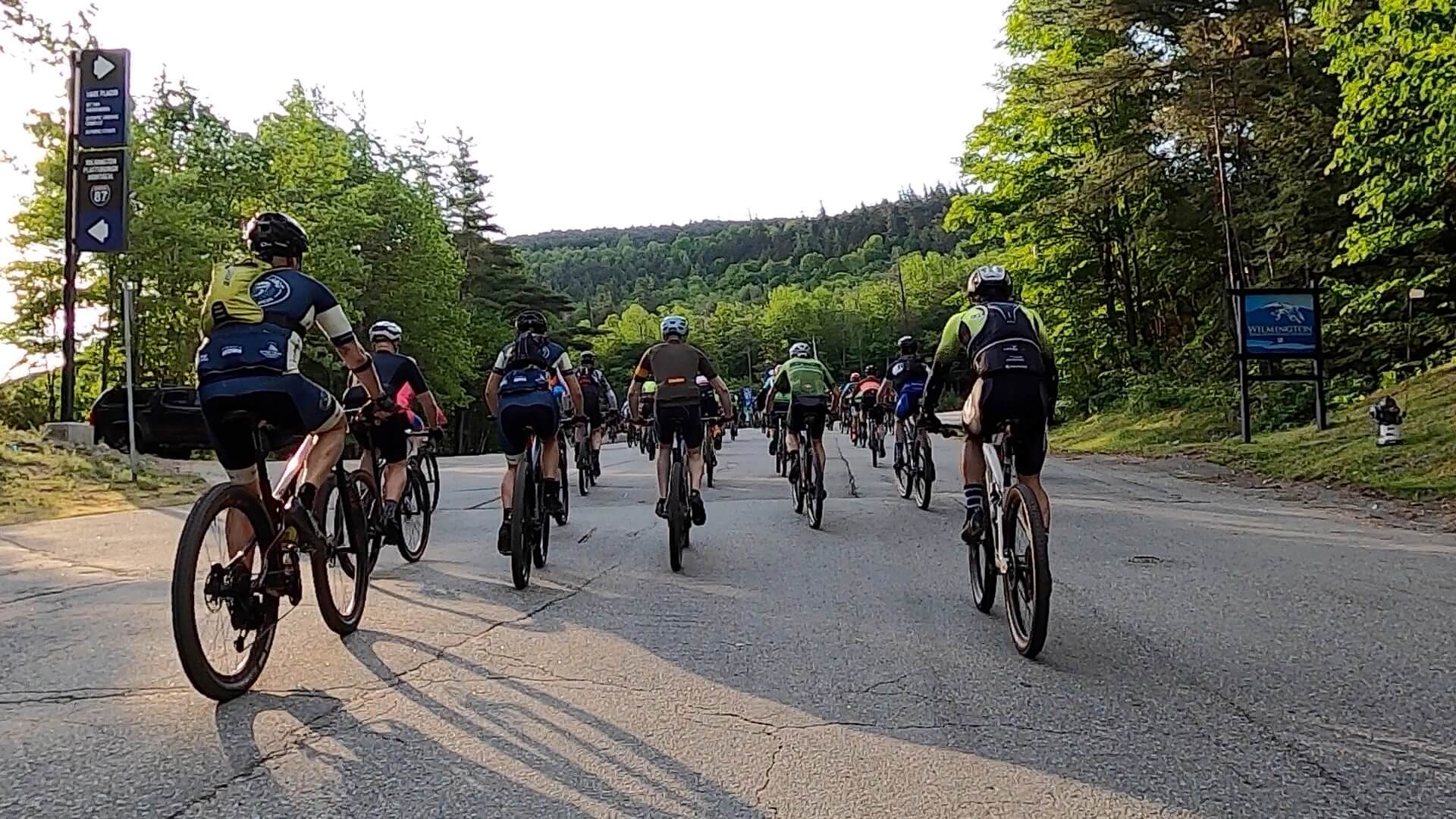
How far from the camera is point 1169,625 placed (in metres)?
5.88

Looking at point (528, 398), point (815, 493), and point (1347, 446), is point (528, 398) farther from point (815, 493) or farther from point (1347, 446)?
point (1347, 446)

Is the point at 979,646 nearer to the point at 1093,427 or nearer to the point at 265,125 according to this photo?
the point at 1093,427

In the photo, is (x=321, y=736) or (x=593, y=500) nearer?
(x=321, y=736)

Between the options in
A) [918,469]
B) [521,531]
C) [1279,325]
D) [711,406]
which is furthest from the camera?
[1279,325]

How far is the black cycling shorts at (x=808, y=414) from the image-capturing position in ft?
35.3

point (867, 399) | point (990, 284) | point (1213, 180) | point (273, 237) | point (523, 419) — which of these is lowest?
point (523, 419)

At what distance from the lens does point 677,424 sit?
27.7 feet

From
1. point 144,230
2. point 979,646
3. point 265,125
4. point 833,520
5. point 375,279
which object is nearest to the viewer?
point 979,646

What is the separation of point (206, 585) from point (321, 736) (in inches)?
31.7

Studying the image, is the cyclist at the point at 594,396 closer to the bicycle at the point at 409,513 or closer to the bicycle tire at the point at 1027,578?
the bicycle at the point at 409,513

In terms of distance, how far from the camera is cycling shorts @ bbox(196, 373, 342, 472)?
4.59 meters

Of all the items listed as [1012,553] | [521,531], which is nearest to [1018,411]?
[1012,553]

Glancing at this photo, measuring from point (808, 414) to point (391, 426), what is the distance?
421cm

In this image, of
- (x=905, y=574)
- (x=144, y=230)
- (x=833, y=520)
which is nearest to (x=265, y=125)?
(x=144, y=230)
